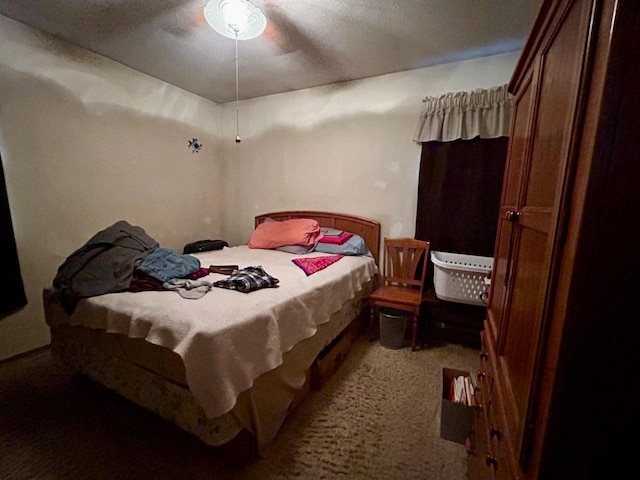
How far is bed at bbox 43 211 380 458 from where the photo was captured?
116 centimetres

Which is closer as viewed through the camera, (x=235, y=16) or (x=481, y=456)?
(x=481, y=456)

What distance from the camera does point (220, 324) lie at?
47.4 inches

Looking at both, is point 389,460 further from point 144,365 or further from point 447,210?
point 447,210

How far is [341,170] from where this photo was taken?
3.10 metres

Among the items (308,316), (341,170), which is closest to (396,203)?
(341,170)

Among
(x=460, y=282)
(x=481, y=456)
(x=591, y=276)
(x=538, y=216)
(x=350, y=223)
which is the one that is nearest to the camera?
(x=591, y=276)

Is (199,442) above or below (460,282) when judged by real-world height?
below

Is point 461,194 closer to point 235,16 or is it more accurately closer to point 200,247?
point 235,16

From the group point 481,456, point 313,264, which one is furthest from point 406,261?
point 481,456

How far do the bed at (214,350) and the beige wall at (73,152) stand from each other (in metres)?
0.84

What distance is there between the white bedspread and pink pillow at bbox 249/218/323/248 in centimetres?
100

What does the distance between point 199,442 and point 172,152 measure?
112 inches

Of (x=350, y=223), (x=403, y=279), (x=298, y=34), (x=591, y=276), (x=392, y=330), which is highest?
(x=298, y=34)

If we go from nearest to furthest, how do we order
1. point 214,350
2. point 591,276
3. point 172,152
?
point 591,276 < point 214,350 < point 172,152
